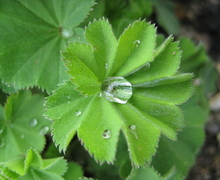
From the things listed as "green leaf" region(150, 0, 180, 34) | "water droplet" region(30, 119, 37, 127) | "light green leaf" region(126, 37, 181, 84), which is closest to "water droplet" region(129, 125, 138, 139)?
"light green leaf" region(126, 37, 181, 84)

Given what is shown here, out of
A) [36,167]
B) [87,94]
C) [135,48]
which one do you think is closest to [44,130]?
[36,167]

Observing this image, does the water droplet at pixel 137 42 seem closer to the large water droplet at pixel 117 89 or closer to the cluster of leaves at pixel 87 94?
the cluster of leaves at pixel 87 94

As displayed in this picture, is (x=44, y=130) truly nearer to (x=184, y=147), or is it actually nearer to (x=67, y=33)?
(x=67, y=33)

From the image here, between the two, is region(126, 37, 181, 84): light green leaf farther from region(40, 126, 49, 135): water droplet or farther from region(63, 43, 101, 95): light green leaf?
region(40, 126, 49, 135): water droplet

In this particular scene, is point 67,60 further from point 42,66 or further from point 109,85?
point 42,66

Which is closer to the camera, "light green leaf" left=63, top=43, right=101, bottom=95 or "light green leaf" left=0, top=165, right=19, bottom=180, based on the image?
"light green leaf" left=63, top=43, right=101, bottom=95

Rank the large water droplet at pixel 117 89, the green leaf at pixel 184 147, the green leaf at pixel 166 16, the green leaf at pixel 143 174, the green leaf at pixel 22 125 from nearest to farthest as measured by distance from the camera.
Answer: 1. the large water droplet at pixel 117 89
2. the green leaf at pixel 143 174
3. the green leaf at pixel 22 125
4. the green leaf at pixel 184 147
5. the green leaf at pixel 166 16

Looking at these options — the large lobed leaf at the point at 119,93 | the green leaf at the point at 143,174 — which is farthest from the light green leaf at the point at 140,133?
the green leaf at the point at 143,174

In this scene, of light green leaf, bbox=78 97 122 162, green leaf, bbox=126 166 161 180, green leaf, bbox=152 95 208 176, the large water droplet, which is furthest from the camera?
green leaf, bbox=152 95 208 176
